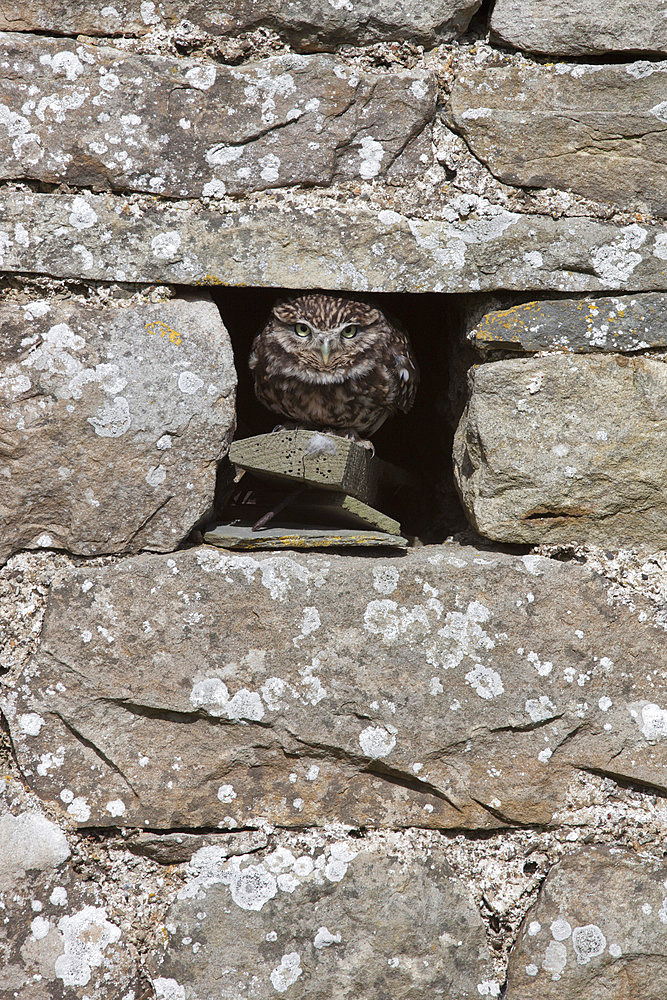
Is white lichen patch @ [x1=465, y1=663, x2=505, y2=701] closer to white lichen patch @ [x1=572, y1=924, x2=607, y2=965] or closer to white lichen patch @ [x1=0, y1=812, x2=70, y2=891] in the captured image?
white lichen patch @ [x1=572, y1=924, x2=607, y2=965]

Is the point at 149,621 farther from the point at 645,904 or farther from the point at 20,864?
the point at 645,904

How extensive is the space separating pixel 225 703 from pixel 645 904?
1.12 meters

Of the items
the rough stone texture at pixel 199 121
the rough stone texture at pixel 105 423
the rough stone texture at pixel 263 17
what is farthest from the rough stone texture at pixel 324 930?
the rough stone texture at pixel 263 17

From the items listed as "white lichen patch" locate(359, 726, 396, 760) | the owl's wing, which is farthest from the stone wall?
the owl's wing

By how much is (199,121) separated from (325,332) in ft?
2.21

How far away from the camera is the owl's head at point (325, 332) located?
2.37 meters

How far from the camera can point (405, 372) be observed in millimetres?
2498

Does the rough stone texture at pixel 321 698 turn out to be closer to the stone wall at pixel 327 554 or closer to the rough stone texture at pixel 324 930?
the stone wall at pixel 327 554

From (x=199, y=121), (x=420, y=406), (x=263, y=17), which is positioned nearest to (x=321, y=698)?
(x=420, y=406)

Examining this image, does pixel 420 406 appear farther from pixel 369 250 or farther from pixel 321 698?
pixel 321 698

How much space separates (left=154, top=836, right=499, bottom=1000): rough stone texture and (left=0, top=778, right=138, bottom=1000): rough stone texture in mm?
141

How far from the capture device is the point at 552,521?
6.66 ft

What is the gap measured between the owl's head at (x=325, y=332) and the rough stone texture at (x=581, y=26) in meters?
0.80

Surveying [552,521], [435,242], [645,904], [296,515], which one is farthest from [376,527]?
[645,904]
